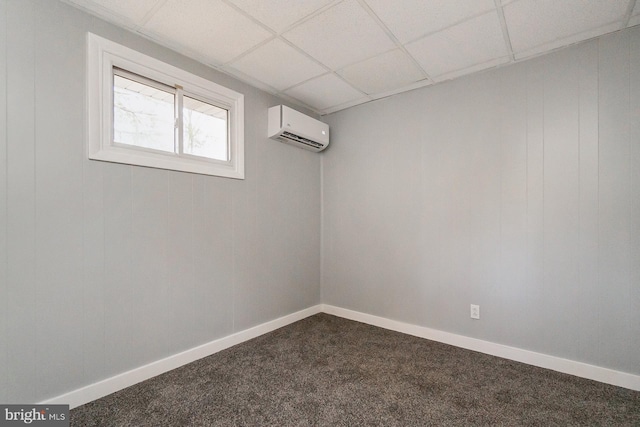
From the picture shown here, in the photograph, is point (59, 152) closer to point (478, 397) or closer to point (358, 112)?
point (358, 112)

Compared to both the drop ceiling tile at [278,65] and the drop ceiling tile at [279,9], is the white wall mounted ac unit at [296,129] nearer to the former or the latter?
the drop ceiling tile at [278,65]

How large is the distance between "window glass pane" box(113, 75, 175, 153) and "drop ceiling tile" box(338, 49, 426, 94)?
1.53 metres

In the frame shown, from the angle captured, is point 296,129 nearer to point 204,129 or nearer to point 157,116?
point 204,129

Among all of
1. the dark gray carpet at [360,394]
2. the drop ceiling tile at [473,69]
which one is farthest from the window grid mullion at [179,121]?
the drop ceiling tile at [473,69]

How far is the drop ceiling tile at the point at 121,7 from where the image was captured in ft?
5.80

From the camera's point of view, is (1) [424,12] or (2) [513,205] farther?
(2) [513,205]

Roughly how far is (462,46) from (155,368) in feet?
10.9

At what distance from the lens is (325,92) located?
3057 mm

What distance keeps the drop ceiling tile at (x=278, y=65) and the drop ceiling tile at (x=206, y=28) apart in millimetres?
111

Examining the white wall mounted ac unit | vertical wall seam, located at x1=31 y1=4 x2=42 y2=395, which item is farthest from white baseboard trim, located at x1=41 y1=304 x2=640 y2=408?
the white wall mounted ac unit

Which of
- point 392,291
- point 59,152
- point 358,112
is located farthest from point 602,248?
point 59,152

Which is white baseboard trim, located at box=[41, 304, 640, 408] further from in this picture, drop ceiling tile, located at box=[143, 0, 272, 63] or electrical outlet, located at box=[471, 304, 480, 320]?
drop ceiling tile, located at box=[143, 0, 272, 63]

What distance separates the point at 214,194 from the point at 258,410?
1.66 metres

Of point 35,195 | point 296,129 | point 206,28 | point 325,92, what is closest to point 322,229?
point 296,129
